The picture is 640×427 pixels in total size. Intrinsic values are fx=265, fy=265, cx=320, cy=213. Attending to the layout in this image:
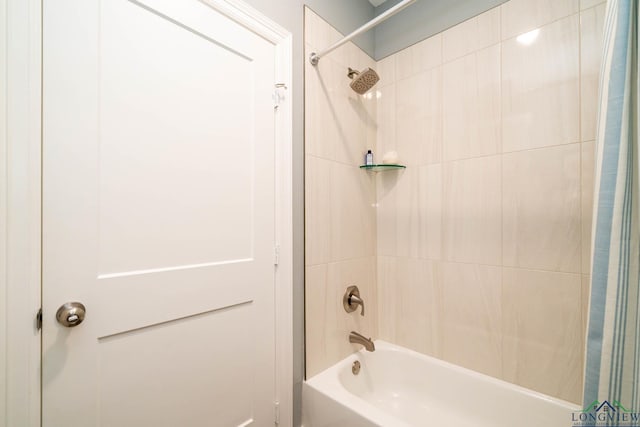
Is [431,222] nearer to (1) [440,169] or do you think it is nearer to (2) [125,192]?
(1) [440,169]

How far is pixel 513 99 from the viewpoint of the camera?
4.20ft

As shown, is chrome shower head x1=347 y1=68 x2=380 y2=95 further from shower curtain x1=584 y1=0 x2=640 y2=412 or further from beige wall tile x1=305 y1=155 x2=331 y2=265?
shower curtain x1=584 y1=0 x2=640 y2=412

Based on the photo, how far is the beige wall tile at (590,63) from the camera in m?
1.08

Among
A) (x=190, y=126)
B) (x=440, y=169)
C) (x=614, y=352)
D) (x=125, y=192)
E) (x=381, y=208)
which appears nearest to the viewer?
(x=614, y=352)

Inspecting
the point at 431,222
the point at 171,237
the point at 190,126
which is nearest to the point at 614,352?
the point at 431,222

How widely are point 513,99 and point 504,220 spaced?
0.59 meters

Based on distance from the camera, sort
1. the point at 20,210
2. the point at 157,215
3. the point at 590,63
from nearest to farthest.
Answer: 1. the point at 20,210
2. the point at 157,215
3. the point at 590,63

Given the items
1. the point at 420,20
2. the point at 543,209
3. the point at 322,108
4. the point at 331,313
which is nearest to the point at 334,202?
the point at 322,108

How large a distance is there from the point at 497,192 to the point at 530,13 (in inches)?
32.8

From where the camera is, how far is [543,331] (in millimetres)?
1205

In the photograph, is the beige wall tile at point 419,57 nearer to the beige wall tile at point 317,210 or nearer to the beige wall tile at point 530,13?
the beige wall tile at point 530,13

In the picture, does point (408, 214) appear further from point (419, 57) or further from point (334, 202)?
point (419, 57)

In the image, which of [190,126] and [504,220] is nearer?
[190,126]

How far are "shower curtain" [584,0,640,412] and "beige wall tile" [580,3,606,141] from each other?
0.45 metres
